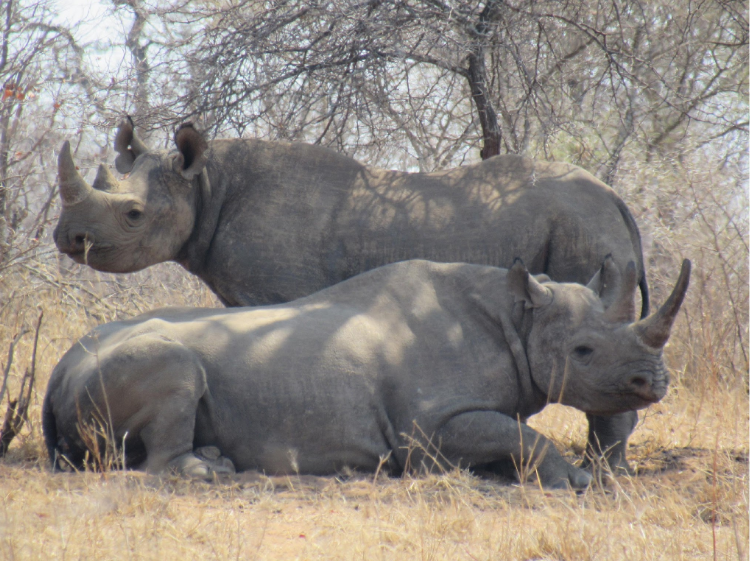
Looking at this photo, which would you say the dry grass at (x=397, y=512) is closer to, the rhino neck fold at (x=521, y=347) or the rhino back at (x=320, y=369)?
the rhino back at (x=320, y=369)

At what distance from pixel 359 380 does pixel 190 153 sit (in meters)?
2.03

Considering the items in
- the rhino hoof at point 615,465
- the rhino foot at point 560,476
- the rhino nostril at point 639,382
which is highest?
the rhino nostril at point 639,382

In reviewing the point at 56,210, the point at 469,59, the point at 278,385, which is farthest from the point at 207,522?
the point at 56,210

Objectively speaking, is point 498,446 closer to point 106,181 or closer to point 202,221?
point 202,221

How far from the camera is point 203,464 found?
15.4ft

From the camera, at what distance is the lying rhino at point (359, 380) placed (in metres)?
4.79

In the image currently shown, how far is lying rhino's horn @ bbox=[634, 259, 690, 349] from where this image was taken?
15.3 ft

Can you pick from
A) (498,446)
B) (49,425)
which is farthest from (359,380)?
(49,425)

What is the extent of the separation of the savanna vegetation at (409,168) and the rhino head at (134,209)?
0.91 m

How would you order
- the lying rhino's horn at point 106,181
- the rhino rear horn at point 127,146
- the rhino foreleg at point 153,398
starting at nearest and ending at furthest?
the rhino foreleg at point 153,398 → the lying rhino's horn at point 106,181 → the rhino rear horn at point 127,146

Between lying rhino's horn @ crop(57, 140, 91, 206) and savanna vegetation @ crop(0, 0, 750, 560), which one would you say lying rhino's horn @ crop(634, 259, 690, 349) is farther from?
lying rhino's horn @ crop(57, 140, 91, 206)

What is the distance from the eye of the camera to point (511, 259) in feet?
19.2

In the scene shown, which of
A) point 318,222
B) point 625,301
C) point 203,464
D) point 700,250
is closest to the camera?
point 203,464

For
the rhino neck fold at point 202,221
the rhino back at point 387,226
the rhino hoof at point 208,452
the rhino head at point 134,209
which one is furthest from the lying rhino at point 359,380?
the rhino neck fold at point 202,221
